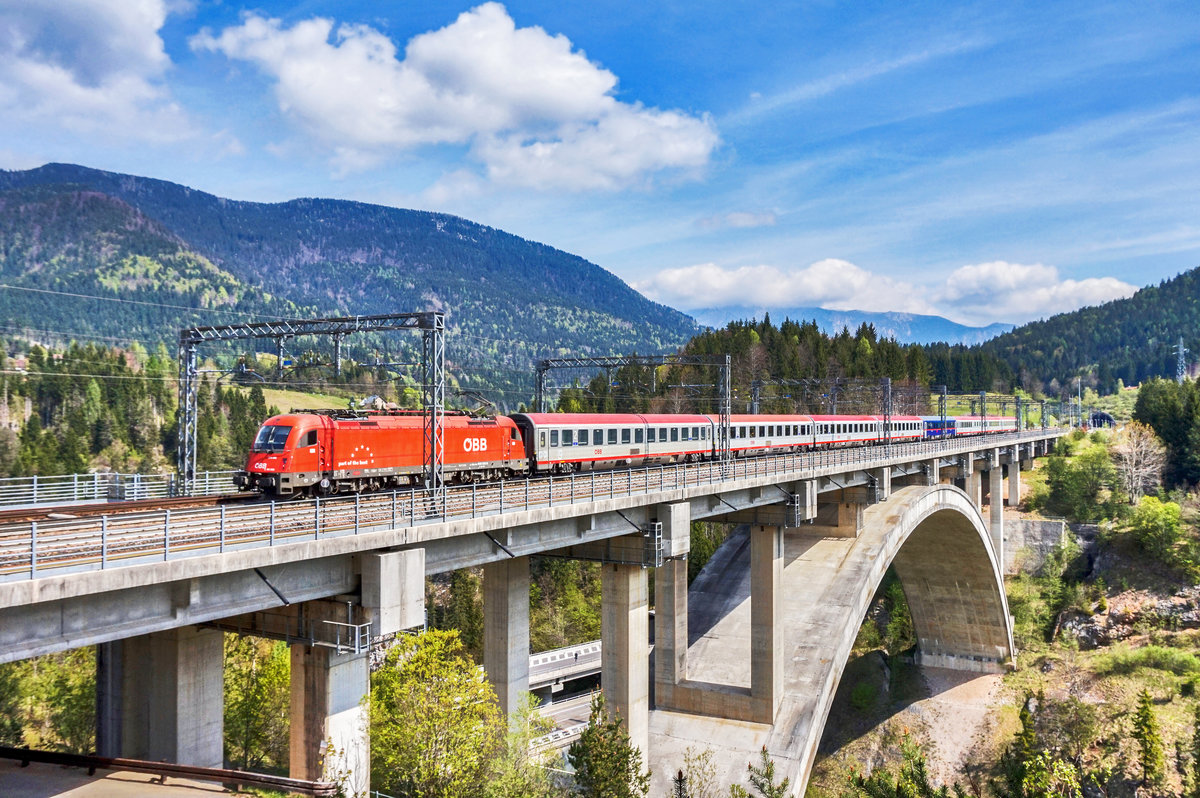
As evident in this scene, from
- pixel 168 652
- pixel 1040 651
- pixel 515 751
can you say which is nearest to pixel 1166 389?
pixel 1040 651

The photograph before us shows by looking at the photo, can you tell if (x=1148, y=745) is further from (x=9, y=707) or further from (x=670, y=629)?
(x=9, y=707)

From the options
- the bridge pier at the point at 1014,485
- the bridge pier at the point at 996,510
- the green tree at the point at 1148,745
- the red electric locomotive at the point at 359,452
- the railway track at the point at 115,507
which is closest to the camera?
the railway track at the point at 115,507

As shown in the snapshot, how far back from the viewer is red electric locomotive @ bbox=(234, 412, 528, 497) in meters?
22.6

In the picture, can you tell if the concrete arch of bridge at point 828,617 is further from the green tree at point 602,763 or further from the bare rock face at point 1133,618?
the green tree at point 602,763

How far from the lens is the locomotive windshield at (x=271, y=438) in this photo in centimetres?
2270

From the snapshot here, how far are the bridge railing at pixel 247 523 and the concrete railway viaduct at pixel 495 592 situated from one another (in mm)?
69

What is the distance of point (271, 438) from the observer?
22.9m

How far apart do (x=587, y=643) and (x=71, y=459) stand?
2363 inches

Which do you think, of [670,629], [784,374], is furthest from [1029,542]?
[670,629]

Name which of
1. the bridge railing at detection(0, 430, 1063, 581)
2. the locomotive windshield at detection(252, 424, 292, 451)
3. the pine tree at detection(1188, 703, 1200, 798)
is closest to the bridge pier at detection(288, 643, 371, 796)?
the bridge railing at detection(0, 430, 1063, 581)

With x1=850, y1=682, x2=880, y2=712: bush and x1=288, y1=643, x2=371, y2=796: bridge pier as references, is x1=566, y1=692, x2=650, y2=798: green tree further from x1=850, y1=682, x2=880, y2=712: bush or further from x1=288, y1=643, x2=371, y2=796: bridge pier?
x1=850, y1=682, x2=880, y2=712: bush

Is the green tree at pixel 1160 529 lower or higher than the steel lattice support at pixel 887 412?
lower

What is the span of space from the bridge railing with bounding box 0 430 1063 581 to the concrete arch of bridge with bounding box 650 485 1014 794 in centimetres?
1055

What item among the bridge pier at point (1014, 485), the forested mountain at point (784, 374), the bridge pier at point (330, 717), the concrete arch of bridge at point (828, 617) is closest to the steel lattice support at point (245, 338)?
the bridge pier at point (330, 717)
